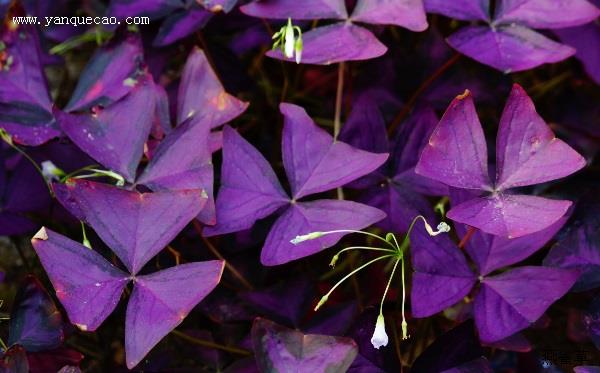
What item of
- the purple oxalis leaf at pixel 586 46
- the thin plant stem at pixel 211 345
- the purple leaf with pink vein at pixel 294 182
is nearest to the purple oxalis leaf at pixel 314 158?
the purple leaf with pink vein at pixel 294 182

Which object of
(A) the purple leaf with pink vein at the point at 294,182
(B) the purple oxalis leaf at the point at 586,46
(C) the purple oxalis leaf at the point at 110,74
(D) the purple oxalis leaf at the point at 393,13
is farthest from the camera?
(B) the purple oxalis leaf at the point at 586,46

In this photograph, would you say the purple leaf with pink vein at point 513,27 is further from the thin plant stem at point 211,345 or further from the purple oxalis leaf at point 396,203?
the thin plant stem at point 211,345

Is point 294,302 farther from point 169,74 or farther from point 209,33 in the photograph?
point 169,74

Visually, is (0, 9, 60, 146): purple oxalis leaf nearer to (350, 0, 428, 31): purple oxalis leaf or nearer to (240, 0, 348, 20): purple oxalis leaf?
(240, 0, 348, 20): purple oxalis leaf

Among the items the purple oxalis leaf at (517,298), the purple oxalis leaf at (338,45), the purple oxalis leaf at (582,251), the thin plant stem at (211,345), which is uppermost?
the purple oxalis leaf at (338,45)

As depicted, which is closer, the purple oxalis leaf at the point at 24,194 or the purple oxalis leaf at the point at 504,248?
the purple oxalis leaf at the point at 504,248

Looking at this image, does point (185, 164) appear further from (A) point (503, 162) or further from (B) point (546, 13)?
(B) point (546, 13)
